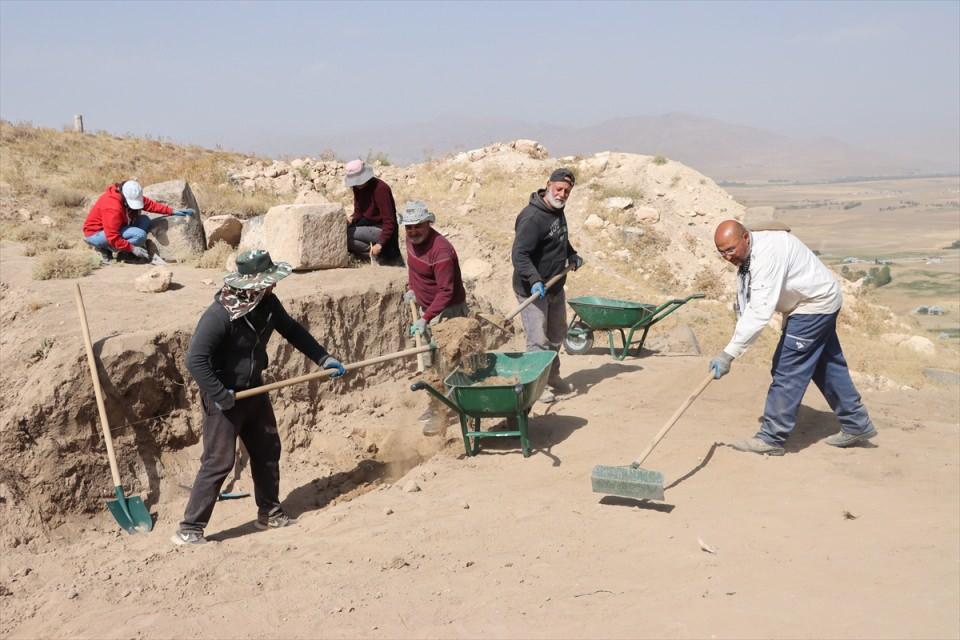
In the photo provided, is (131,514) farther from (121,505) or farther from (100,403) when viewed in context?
(100,403)

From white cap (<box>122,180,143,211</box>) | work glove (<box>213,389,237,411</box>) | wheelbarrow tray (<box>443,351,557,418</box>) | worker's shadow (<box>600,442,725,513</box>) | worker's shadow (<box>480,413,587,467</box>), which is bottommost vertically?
worker's shadow (<box>600,442,725,513</box>)

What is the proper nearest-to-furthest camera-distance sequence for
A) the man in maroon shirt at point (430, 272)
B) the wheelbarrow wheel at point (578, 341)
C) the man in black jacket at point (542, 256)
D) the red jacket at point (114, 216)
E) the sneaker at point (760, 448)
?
the sneaker at point (760, 448) < the man in maroon shirt at point (430, 272) < the man in black jacket at point (542, 256) < the red jacket at point (114, 216) < the wheelbarrow wheel at point (578, 341)

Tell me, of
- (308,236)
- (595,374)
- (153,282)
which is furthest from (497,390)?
(153,282)

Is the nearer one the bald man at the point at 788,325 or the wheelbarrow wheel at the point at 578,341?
the bald man at the point at 788,325

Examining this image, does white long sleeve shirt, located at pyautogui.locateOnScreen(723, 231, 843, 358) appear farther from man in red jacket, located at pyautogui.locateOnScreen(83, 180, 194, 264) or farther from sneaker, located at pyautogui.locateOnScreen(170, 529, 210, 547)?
man in red jacket, located at pyautogui.locateOnScreen(83, 180, 194, 264)

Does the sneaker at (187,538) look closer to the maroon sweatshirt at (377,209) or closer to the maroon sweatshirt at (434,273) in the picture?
the maroon sweatshirt at (434,273)

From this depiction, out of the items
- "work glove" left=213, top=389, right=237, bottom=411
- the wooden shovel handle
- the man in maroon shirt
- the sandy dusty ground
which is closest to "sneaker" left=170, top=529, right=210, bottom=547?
the sandy dusty ground

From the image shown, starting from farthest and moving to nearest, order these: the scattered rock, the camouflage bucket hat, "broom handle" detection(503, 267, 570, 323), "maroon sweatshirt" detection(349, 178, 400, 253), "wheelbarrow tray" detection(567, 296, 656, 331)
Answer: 1. "wheelbarrow tray" detection(567, 296, 656, 331)
2. "maroon sweatshirt" detection(349, 178, 400, 253)
3. the scattered rock
4. "broom handle" detection(503, 267, 570, 323)
5. the camouflage bucket hat

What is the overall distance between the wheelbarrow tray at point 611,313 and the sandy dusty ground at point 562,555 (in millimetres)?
2294

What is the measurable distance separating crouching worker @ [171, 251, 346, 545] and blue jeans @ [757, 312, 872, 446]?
3092 millimetres

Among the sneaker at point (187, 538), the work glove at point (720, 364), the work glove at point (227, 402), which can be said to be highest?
the work glove at point (227, 402)

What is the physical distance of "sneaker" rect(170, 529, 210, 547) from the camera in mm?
4691

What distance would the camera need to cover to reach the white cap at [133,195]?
8.34 metres

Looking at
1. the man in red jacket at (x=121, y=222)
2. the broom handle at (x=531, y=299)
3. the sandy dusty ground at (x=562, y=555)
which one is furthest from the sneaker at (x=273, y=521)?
the man in red jacket at (x=121, y=222)
